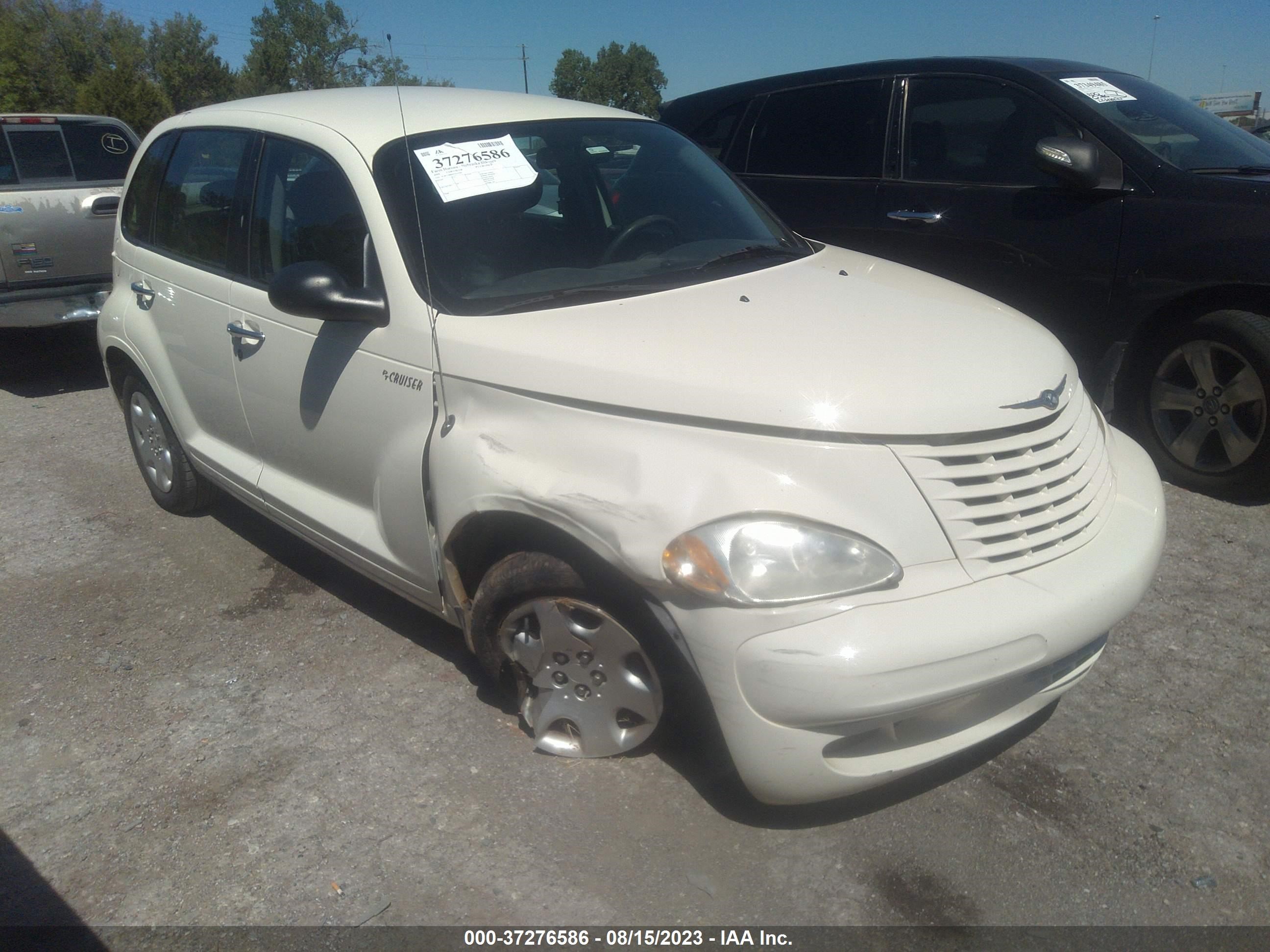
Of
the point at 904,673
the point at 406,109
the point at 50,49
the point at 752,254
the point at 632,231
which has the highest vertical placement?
the point at 50,49

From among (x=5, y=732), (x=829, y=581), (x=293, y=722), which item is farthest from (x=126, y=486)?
(x=829, y=581)

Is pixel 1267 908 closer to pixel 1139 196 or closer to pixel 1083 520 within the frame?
pixel 1083 520

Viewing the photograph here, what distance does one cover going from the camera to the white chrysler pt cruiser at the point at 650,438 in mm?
2195

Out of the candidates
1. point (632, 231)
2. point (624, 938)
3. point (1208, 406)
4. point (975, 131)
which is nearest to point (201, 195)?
point (632, 231)

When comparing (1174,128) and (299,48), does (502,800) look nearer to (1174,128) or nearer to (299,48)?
(1174,128)

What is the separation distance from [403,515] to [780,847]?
55.5 inches

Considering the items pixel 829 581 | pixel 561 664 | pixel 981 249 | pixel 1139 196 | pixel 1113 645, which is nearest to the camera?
pixel 829 581

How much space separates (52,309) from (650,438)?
20.4 feet

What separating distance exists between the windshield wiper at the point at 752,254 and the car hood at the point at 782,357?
19 cm

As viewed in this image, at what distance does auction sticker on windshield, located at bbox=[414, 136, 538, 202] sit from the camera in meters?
3.07

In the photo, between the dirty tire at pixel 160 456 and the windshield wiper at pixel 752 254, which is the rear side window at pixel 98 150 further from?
the windshield wiper at pixel 752 254

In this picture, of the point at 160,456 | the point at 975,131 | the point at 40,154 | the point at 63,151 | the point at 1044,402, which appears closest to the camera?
the point at 1044,402

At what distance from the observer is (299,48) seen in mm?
27500

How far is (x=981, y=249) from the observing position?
15.8 feet
